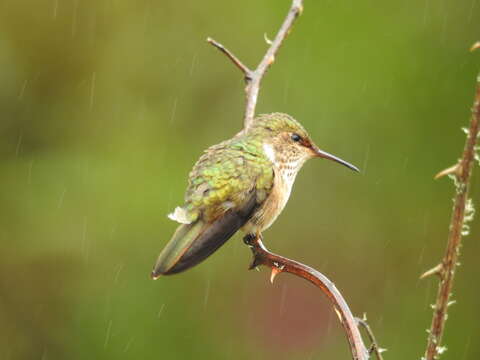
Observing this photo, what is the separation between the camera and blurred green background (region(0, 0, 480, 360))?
16.7 feet

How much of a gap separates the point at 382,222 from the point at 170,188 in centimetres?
174

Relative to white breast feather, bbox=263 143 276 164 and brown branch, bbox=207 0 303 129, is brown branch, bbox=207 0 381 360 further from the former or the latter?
white breast feather, bbox=263 143 276 164

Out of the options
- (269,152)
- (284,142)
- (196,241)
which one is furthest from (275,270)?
(284,142)

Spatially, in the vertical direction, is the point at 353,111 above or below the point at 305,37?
below

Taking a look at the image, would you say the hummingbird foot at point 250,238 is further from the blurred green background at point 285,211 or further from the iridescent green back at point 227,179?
the blurred green background at point 285,211

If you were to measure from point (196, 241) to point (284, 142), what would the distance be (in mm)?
1037

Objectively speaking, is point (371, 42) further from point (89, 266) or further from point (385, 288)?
point (89, 266)

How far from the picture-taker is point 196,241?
2.81 m

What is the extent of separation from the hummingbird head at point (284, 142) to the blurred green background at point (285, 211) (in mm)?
1492

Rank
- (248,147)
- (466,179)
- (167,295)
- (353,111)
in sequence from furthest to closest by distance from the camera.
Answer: (353,111) → (167,295) → (248,147) → (466,179)

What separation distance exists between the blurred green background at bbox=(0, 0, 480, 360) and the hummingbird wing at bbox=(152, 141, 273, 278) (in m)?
1.79

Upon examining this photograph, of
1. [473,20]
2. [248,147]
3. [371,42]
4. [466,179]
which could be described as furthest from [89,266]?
[466,179]

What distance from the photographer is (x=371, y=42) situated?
5430 mm

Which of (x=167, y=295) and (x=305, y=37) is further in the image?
(x=305, y=37)
